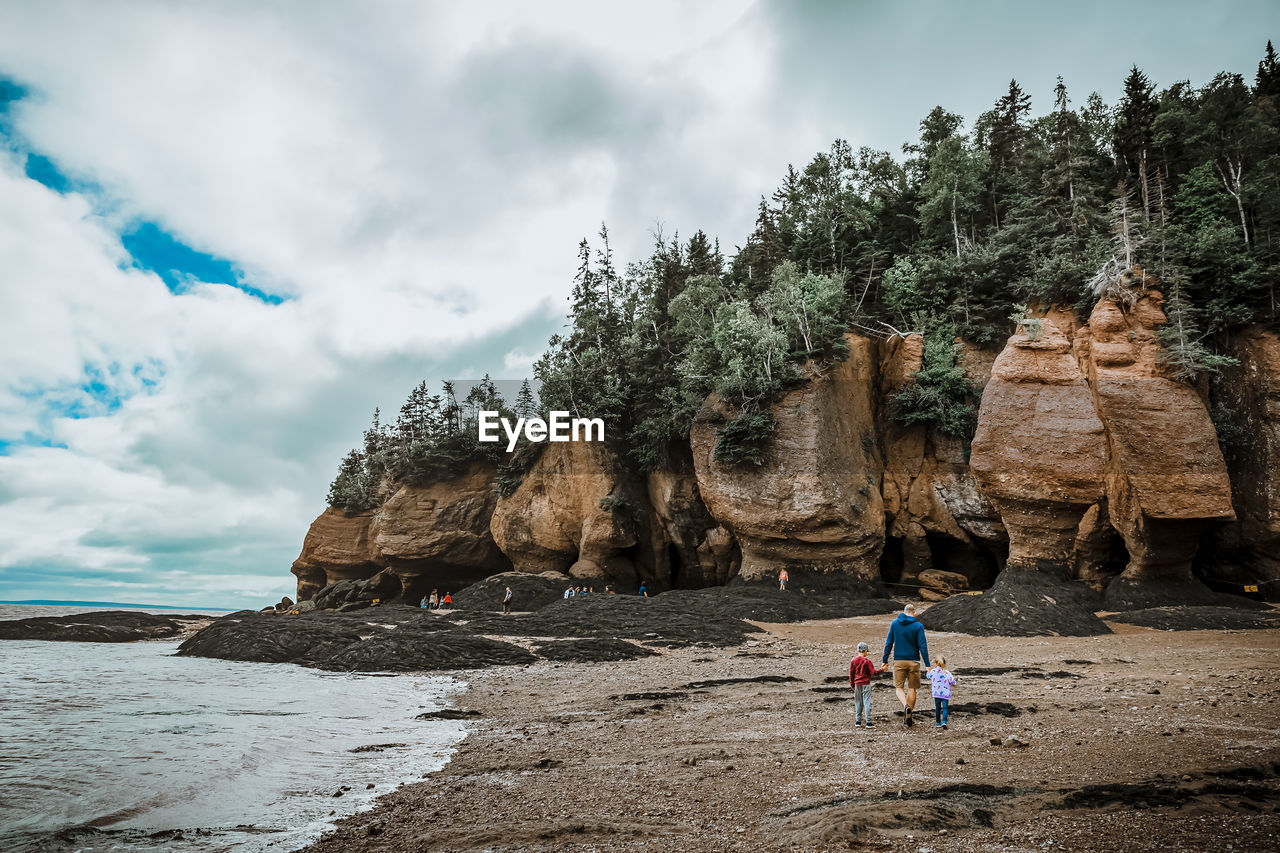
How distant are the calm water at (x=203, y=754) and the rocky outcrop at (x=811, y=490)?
17.8 metres

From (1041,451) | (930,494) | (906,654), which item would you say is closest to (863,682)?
(906,654)

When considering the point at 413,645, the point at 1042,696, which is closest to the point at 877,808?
the point at 1042,696

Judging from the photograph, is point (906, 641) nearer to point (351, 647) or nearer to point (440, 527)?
point (351, 647)

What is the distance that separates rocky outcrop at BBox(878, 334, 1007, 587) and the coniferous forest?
0.96m

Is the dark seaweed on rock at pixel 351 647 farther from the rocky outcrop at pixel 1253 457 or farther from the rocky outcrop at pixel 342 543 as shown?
the rocky outcrop at pixel 342 543

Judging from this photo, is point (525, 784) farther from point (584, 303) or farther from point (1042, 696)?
point (584, 303)

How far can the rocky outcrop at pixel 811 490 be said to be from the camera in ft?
98.3

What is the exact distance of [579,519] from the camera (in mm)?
39750

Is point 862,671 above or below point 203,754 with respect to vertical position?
above

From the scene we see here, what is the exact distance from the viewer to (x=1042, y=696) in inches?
424

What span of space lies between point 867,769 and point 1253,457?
87.5 feet

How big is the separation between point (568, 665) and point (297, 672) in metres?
7.65

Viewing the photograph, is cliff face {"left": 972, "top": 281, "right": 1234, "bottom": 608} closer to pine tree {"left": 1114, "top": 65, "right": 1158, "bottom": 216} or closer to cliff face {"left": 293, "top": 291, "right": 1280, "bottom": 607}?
cliff face {"left": 293, "top": 291, "right": 1280, "bottom": 607}

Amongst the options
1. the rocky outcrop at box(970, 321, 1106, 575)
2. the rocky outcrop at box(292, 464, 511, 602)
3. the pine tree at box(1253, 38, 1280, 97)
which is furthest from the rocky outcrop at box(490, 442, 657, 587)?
the pine tree at box(1253, 38, 1280, 97)
